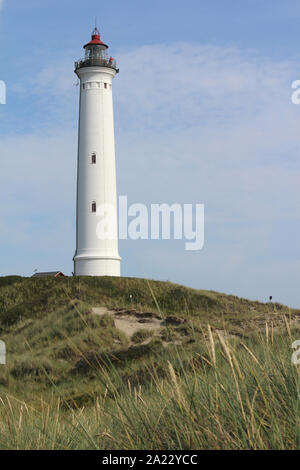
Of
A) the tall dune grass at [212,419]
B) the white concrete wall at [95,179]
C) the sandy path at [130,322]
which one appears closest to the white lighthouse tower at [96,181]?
the white concrete wall at [95,179]

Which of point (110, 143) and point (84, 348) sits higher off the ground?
point (110, 143)

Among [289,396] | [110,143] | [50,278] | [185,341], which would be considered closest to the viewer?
[289,396]

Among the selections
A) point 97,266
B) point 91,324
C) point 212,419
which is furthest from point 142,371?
point 97,266

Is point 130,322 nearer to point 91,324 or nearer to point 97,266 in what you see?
point 91,324

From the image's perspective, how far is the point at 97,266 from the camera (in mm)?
35031

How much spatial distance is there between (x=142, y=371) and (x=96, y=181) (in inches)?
826

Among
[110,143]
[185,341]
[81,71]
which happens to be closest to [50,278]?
[110,143]

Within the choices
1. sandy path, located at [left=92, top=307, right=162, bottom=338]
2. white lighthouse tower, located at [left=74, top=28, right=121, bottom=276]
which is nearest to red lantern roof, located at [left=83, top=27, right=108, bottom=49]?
white lighthouse tower, located at [left=74, top=28, right=121, bottom=276]

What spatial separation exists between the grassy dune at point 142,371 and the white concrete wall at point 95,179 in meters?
3.14

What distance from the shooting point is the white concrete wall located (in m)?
35.3

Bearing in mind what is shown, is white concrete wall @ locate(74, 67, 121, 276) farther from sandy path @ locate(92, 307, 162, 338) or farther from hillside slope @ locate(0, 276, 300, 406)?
sandy path @ locate(92, 307, 162, 338)

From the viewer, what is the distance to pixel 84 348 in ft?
66.5
